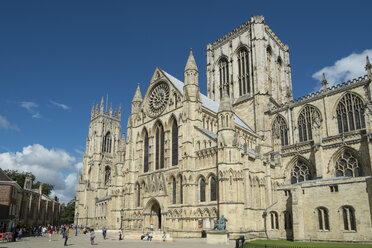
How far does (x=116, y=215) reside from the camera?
4431cm

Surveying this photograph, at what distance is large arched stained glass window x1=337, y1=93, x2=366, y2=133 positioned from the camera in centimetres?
3681

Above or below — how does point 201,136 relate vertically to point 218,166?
above

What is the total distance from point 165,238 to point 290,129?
24.1m

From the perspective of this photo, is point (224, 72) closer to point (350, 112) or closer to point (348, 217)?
point (350, 112)

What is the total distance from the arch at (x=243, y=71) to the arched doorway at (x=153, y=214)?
25.6 metres

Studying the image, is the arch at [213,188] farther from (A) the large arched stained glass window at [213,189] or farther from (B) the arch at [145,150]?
(B) the arch at [145,150]

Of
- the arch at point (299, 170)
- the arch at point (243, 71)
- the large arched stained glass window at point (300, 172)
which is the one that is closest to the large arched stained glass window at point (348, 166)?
the arch at point (299, 170)

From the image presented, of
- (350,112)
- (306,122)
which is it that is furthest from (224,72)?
(350,112)

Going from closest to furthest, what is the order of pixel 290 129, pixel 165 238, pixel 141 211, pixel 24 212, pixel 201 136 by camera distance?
1. pixel 165 238
2. pixel 201 136
3. pixel 141 211
4. pixel 290 129
5. pixel 24 212

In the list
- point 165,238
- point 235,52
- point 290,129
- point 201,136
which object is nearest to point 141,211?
point 165,238

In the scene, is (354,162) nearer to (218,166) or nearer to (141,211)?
(218,166)

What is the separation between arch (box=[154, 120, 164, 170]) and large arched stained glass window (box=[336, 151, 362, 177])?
2116 centimetres

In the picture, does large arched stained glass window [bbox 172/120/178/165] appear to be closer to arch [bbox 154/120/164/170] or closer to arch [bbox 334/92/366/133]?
arch [bbox 154/120/164/170]

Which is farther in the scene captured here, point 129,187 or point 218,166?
point 129,187
